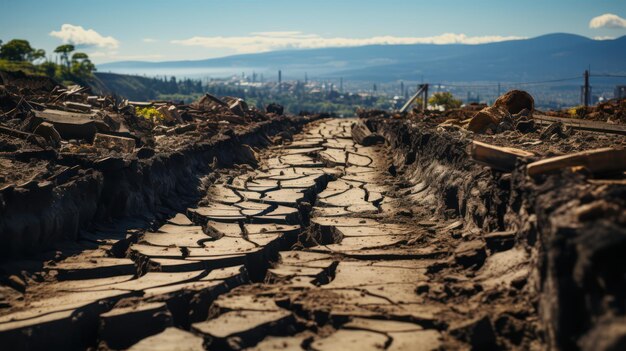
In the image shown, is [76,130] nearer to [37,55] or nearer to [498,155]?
[498,155]

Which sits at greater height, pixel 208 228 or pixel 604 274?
pixel 604 274

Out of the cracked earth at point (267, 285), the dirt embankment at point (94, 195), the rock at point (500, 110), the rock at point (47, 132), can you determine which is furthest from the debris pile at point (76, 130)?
the rock at point (500, 110)

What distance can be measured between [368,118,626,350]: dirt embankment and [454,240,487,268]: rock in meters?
0.09

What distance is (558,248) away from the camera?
541 cm

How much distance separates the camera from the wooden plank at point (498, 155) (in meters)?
8.89

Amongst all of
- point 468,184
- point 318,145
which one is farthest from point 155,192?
point 318,145

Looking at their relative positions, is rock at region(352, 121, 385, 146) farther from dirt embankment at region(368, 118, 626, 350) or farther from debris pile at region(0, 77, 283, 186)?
dirt embankment at region(368, 118, 626, 350)

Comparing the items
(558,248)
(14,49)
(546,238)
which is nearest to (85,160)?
(546,238)

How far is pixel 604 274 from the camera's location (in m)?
4.73

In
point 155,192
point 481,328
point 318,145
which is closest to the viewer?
point 481,328

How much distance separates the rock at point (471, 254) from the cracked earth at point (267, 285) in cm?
2

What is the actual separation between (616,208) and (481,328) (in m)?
1.36

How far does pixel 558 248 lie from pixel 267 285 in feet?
11.3

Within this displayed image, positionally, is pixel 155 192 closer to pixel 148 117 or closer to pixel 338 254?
pixel 338 254
